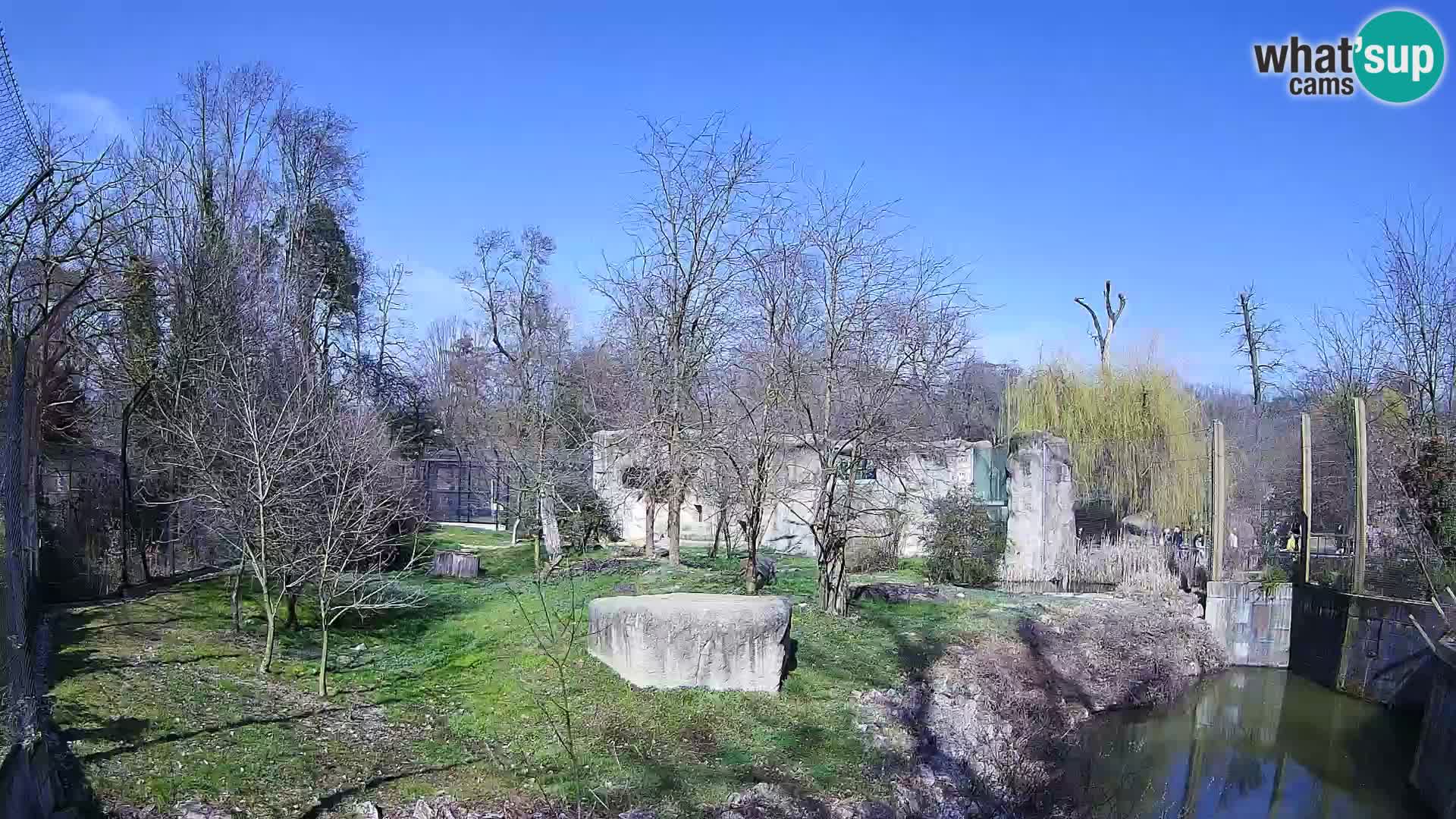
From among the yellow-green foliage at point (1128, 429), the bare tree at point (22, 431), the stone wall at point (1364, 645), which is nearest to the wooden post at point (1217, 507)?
the stone wall at point (1364, 645)

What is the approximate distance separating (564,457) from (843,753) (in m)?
13.3

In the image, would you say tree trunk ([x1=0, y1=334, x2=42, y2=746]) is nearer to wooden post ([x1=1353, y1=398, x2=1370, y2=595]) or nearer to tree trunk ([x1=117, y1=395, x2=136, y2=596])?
tree trunk ([x1=117, y1=395, x2=136, y2=596])

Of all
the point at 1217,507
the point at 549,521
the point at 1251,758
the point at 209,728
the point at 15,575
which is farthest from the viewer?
the point at 549,521

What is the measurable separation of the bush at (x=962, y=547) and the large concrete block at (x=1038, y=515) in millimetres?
321

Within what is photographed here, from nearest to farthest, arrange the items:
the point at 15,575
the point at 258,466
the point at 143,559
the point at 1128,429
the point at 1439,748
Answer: the point at 15,575 < the point at 258,466 < the point at 1439,748 < the point at 143,559 < the point at 1128,429

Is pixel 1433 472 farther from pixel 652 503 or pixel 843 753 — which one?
pixel 652 503

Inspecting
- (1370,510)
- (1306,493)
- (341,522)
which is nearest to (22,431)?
(341,522)

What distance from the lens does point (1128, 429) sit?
20.5 m

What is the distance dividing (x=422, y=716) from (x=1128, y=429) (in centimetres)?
1662

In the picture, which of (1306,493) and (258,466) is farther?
(1306,493)

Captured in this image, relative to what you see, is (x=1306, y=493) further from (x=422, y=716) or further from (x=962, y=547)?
(x=422, y=716)

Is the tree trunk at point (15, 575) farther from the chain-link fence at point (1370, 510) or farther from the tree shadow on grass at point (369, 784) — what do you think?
the chain-link fence at point (1370, 510)

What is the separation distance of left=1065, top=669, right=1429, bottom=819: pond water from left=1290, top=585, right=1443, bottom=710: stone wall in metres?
0.27

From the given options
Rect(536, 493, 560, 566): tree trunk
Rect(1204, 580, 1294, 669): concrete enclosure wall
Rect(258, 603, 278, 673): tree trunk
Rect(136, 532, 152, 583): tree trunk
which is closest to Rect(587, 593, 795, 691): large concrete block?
Rect(258, 603, 278, 673): tree trunk
